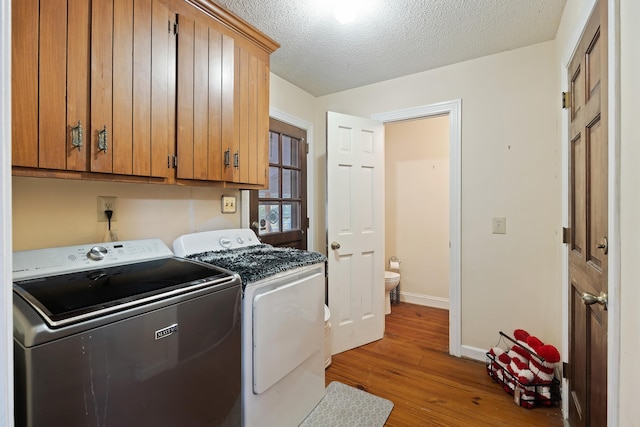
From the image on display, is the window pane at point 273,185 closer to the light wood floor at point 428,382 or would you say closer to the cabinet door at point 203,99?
the cabinet door at point 203,99

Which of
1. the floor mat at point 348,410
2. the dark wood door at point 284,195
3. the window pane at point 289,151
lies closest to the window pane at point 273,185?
the dark wood door at point 284,195

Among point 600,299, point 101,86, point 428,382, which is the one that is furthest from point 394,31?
Result: point 428,382

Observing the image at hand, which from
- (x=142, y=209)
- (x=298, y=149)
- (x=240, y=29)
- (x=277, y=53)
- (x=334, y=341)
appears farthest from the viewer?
(x=298, y=149)

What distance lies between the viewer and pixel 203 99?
153cm

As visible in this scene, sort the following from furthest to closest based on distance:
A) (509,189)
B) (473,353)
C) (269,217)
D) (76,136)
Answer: (269,217) → (473,353) → (509,189) → (76,136)

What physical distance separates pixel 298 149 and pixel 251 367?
2015 mm

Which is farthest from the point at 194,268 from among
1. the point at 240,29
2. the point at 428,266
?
the point at 428,266

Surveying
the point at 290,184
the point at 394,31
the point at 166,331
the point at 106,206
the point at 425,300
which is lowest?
the point at 425,300

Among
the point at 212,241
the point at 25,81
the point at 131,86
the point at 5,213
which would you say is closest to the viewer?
the point at 5,213

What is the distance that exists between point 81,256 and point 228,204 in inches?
36.9
